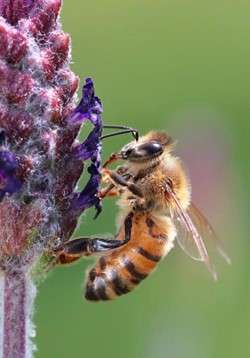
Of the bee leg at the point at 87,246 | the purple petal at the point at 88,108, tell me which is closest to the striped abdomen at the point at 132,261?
the bee leg at the point at 87,246

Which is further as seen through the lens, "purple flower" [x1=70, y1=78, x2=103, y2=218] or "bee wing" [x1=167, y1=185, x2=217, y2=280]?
"bee wing" [x1=167, y1=185, x2=217, y2=280]

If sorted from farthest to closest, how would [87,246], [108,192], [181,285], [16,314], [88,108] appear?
[181,285] < [108,192] < [87,246] < [88,108] < [16,314]

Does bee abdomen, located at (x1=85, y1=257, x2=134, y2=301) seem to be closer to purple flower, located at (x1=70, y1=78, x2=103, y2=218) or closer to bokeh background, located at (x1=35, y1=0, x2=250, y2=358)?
purple flower, located at (x1=70, y1=78, x2=103, y2=218)

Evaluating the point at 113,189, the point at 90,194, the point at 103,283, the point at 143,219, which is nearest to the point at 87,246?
the point at 90,194

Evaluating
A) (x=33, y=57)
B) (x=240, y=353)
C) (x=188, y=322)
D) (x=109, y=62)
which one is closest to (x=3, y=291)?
(x=33, y=57)

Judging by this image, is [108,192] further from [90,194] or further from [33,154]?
[33,154]

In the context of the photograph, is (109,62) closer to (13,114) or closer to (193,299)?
(193,299)

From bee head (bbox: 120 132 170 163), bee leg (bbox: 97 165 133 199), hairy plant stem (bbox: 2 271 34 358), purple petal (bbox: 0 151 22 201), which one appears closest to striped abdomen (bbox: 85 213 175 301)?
bee leg (bbox: 97 165 133 199)
